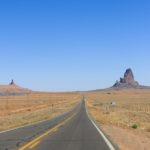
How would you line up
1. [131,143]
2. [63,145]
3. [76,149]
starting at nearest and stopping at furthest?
[76,149] < [63,145] < [131,143]

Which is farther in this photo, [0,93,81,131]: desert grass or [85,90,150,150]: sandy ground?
[0,93,81,131]: desert grass

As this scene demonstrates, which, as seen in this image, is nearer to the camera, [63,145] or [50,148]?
[50,148]

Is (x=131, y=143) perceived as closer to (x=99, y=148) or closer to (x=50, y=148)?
(x=99, y=148)

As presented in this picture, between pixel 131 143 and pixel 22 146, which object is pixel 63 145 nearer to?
pixel 22 146

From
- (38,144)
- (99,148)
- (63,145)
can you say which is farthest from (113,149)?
(38,144)

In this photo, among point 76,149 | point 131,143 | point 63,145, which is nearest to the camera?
point 76,149

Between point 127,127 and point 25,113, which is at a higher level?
point 25,113

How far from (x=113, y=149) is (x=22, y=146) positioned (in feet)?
11.5

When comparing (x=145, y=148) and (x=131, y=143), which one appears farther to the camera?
(x=131, y=143)

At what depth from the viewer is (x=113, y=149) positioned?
48.8 ft

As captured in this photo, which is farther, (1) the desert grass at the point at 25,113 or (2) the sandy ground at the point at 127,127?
(1) the desert grass at the point at 25,113

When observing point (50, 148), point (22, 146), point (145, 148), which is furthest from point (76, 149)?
point (145, 148)

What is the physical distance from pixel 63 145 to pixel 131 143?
12.4ft

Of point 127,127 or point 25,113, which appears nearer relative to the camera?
point 127,127
